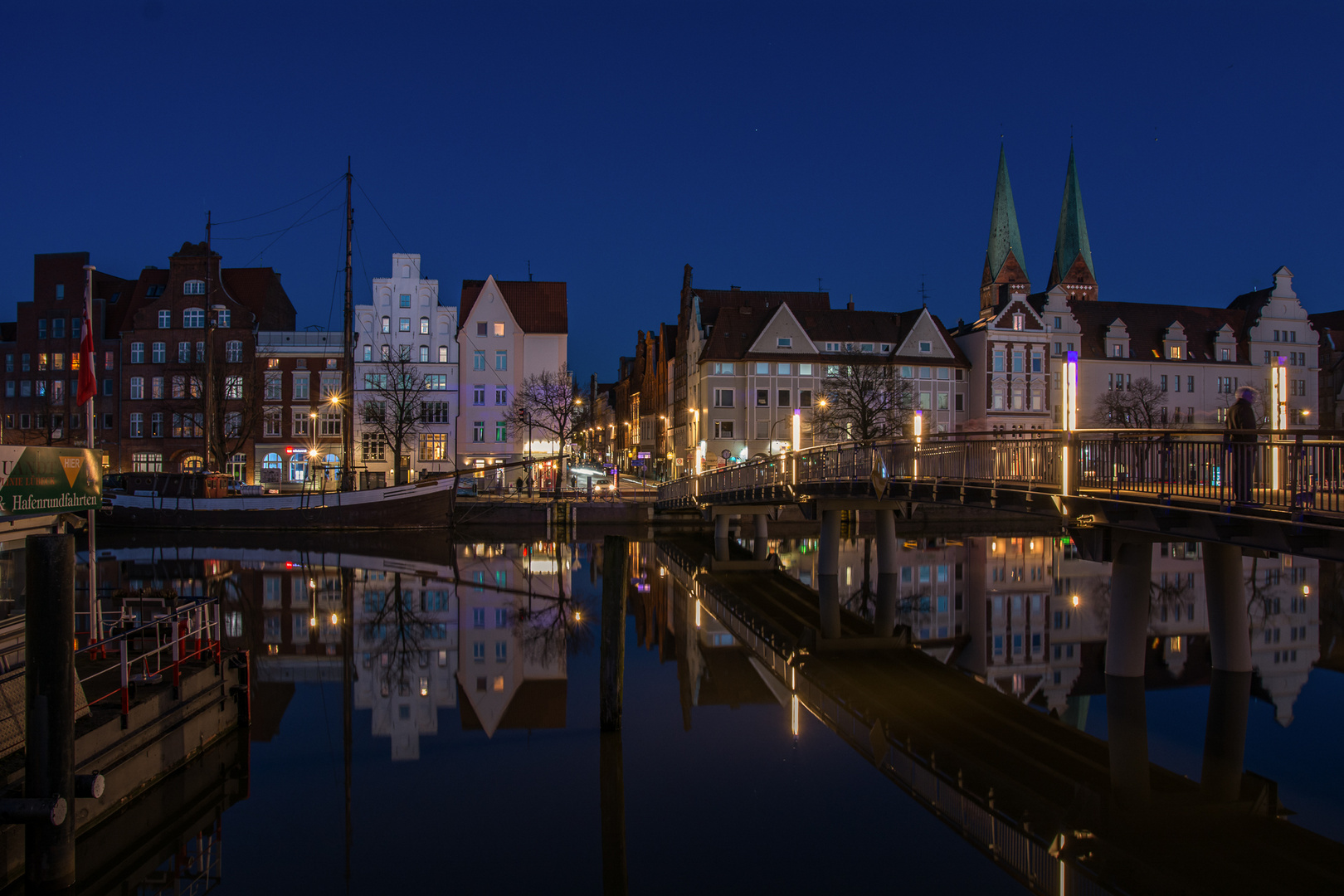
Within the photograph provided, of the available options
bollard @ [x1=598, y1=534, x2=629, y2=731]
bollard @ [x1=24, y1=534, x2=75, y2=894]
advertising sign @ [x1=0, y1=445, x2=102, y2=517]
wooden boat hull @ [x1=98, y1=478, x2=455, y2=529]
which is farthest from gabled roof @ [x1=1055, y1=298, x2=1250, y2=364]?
bollard @ [x1=24, y1=534, x2=75, y2=894]

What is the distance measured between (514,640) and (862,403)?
39.3 meters

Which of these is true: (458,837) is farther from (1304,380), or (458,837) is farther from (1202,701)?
(1304,380)

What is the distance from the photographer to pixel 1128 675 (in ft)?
58.2

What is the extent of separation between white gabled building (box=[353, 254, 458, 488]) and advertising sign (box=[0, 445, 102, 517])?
5896cm

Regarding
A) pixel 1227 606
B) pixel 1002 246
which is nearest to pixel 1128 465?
pixel 1227 606

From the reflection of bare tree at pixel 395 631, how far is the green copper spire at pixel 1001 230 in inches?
3189

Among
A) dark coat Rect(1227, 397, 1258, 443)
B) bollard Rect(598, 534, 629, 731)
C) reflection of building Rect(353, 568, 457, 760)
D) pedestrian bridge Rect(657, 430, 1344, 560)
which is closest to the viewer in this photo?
pedestrian bridge Rect(657, 430, 1344, 560)

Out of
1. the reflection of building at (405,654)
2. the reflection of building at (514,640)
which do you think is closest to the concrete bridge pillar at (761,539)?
the reflection of building at (514,640)

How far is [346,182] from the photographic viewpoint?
5112 centimetres

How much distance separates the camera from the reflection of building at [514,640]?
17516mm

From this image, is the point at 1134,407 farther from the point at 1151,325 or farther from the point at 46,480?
the point at 46,480

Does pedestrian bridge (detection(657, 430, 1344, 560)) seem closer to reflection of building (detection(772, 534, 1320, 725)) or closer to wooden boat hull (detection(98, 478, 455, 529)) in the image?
reflection of building (detection(772, 534, 1320, 725))

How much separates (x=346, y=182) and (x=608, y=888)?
4776 centimetres

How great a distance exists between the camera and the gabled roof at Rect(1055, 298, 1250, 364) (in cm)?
7962
